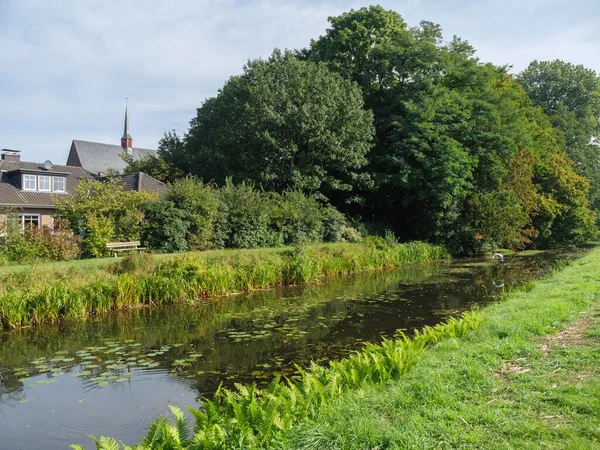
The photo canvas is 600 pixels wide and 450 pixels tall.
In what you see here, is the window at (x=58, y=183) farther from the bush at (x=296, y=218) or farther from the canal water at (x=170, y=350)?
the canal water at (x=170, y=350)

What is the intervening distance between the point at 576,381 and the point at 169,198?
18594mm

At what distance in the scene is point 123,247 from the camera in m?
19.5

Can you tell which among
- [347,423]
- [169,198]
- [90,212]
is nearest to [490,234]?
[169,198]

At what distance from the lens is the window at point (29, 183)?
35.2 meters

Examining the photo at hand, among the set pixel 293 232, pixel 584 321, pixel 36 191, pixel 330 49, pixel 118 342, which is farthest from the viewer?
pixel 36 191

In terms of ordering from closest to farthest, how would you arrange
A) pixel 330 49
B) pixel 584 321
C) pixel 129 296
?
pixel 584 321, pixel 129 296, pixel 330 49

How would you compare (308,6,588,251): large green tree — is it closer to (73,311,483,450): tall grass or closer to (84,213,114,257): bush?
(84,213,114,257): bush

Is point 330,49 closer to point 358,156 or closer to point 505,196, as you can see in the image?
point 358,156

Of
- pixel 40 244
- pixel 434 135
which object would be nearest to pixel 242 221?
pixel 40 244

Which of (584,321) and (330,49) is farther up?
(330,49)

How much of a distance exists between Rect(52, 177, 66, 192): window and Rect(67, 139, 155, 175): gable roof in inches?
872

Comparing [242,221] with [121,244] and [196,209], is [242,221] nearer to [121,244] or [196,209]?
[196,209]

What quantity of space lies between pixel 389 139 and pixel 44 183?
25.1m

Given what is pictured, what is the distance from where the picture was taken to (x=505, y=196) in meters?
30.4
